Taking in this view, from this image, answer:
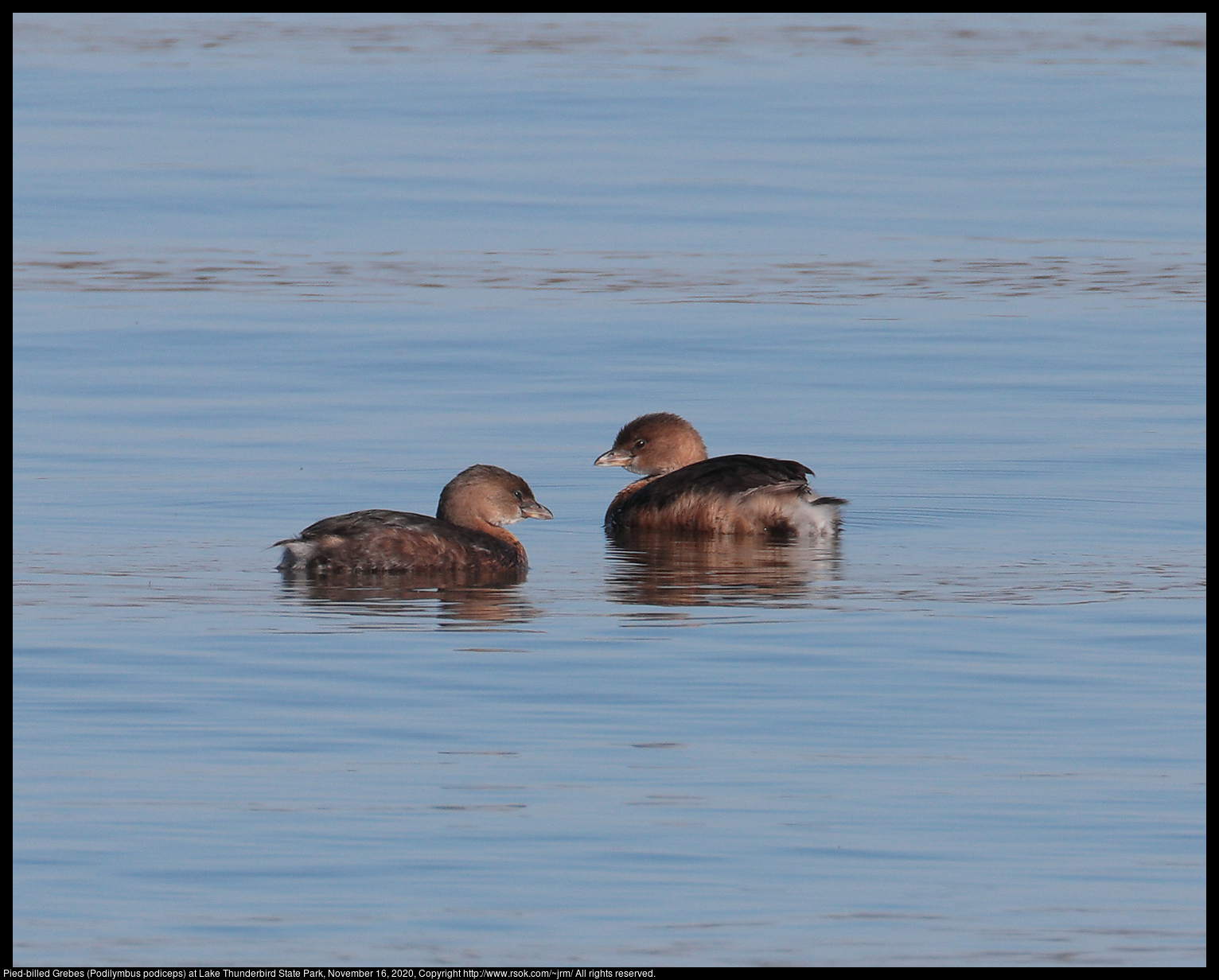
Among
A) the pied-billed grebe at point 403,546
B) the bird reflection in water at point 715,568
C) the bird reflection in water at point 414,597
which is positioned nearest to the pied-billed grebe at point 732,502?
the bird reflection in water at point 715,568

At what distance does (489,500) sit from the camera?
1201 centimetres

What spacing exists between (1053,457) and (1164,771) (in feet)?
21.0

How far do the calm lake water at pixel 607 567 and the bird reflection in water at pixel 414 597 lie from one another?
0.21 ft

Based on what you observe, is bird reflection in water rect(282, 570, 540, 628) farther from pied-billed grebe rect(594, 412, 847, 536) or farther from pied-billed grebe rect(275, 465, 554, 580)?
pied-billed grebe rect(594, 412, 847, 536)

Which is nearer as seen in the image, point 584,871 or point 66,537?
point 584,871

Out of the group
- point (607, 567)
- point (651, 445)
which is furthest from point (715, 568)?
point (651, 445)

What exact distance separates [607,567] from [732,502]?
1187mm

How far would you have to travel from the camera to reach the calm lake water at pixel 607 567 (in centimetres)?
680

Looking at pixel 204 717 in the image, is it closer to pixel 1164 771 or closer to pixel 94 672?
pixel 94 672

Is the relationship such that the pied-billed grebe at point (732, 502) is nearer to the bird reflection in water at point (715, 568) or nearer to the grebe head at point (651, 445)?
the bird reflection in water at point (715, 568)
